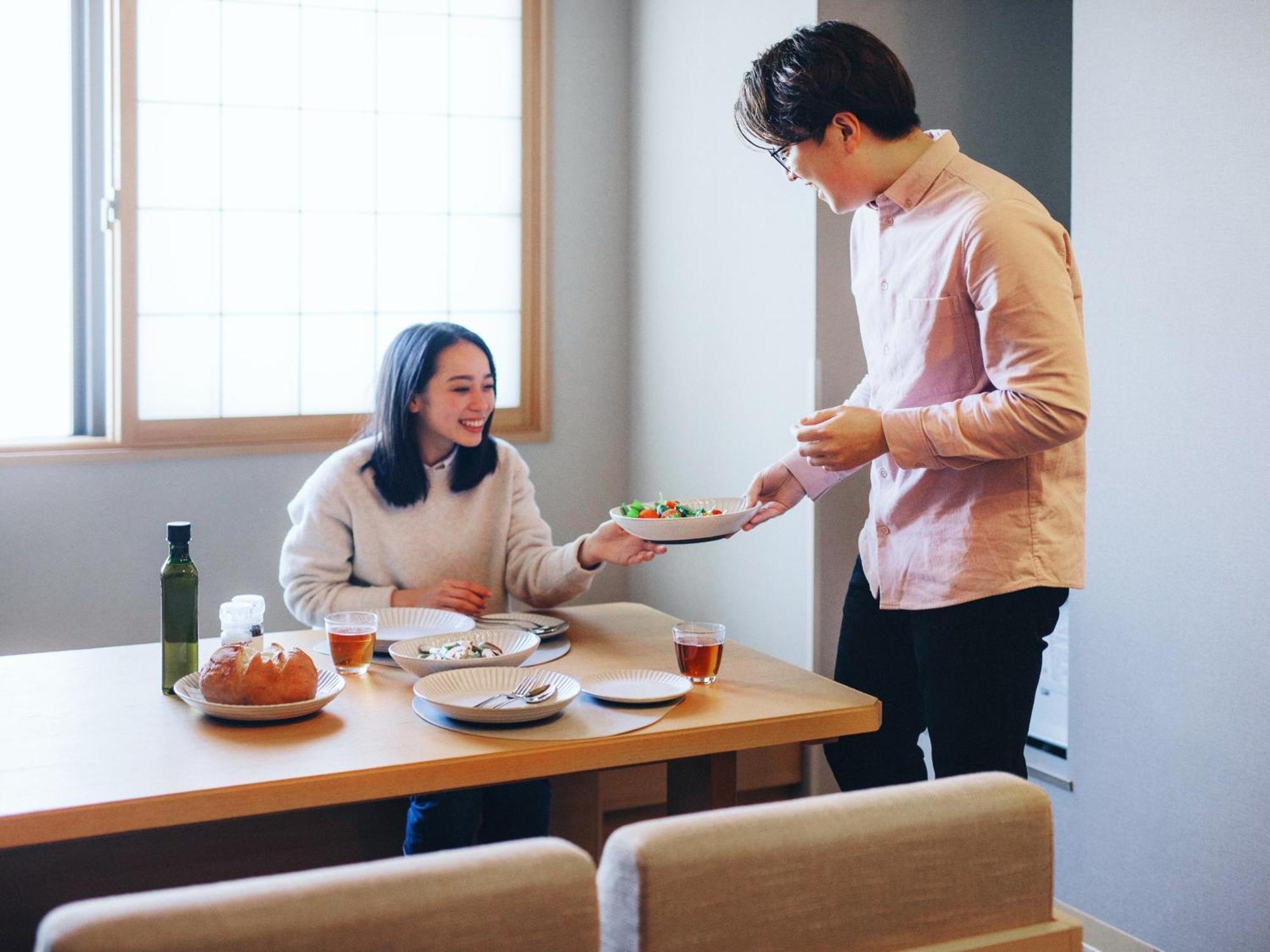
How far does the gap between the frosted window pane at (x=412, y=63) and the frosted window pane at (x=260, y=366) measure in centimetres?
72

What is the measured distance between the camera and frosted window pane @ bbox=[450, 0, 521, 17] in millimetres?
3566

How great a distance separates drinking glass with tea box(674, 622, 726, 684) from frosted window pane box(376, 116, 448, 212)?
2.35 m

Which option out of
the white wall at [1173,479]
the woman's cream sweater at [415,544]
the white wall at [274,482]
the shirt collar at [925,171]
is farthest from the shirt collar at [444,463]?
the white wall at [274,482]

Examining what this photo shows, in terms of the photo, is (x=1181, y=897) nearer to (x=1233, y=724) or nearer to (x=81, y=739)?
(x=1233, y=724)

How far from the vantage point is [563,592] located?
204 cm

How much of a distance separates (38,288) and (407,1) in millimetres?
1302

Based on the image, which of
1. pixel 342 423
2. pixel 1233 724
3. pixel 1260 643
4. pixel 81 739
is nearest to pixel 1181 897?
pixel 1233 724

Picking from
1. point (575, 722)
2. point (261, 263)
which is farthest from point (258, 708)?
point (261, 263)

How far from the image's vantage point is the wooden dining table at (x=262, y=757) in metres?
1.17

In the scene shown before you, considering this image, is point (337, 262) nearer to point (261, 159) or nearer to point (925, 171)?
point (261, 159)

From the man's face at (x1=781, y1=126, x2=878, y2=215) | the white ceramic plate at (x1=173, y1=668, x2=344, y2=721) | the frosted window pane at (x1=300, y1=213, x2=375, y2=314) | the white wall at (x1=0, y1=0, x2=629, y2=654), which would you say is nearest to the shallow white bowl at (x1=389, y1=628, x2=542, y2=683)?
the white ceramic plate at (x1=173, y1=668, x2=344, y2=721)

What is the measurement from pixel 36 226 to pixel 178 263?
1.21 feet

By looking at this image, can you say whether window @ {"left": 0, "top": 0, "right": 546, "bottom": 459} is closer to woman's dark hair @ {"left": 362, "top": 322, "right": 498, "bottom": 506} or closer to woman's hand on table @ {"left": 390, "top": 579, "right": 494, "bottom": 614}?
woman's dark hair @ {"left": 362, "top": 322, "right": 498, "bottom": 506}

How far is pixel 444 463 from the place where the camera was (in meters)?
2.22
